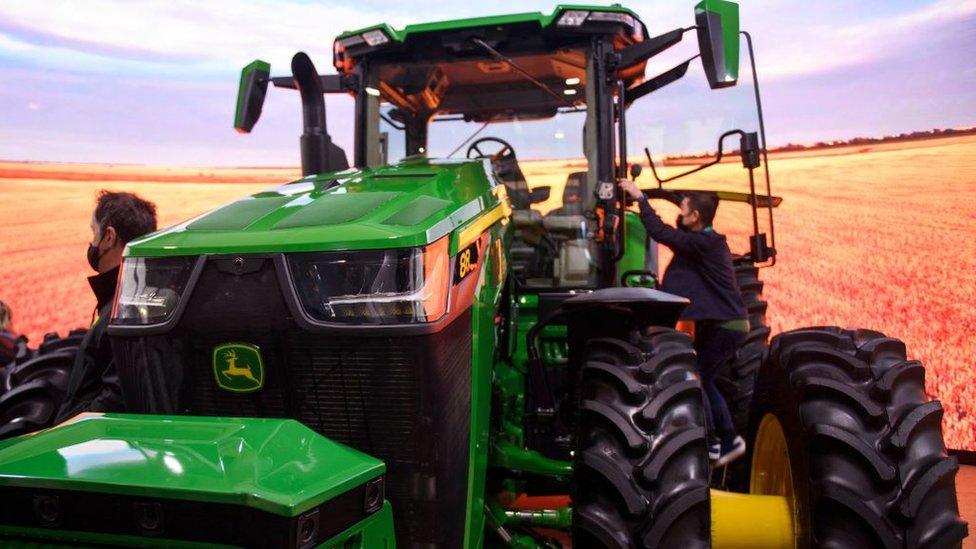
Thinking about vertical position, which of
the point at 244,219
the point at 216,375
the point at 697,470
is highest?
the point at 244,219

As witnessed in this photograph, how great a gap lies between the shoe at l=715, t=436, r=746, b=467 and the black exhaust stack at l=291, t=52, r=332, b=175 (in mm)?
2328

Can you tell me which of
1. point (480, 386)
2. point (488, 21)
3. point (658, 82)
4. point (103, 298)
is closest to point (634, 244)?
point (658, 82)

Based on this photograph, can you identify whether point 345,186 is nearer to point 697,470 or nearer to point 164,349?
point 164,349

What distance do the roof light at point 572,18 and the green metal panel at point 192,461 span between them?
207 centimetres

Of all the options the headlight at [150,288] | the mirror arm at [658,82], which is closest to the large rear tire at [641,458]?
the headlight at [150,288]

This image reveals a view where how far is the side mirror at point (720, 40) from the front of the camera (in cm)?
258

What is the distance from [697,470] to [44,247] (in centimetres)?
620

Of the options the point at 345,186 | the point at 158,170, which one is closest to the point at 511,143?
the point at 345,186

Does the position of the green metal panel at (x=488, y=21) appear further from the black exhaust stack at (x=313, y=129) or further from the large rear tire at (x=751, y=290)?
the large rear tire at (x=751, y=290)

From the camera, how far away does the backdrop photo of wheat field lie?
4.93 metres

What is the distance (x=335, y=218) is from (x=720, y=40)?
145 centimetres

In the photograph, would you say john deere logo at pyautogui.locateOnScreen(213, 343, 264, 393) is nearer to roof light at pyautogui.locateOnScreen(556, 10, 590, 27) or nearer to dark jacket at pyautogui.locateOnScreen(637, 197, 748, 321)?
roof light at pyautogui.locateOnScreen(556, 10, 590, 27)

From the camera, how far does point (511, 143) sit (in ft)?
12.6

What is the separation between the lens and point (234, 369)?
188 centimetres
